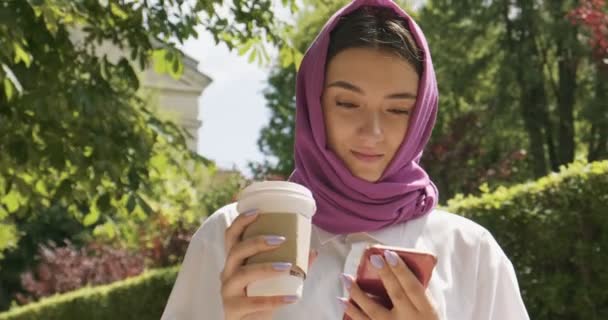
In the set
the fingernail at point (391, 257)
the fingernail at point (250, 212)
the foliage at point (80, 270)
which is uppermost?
the fingernail at point (250, 212)

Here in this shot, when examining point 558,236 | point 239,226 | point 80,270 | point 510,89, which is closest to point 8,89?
point 558,236

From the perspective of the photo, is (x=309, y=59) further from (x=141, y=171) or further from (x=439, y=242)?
(x=141, y=171)

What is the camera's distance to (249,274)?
163cm

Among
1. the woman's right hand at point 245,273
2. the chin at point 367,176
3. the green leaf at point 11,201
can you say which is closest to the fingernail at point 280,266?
the woman's right hand at point 245,273

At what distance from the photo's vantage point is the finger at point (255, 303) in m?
1.62

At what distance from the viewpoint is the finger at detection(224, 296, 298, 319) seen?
5.33 feet

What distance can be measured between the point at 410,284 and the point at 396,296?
35mm

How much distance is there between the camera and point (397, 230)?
2.05 metres

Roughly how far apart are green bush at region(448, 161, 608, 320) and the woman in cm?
308

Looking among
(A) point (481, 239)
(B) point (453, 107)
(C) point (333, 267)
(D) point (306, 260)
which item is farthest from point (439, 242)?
(B) point (453, 107)

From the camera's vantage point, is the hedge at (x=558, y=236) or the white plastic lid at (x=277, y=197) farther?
the hedge at (x=558, y=236)

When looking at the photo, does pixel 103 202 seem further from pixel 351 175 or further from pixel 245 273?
pixel 245 273

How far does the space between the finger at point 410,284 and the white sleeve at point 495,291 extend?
40cm

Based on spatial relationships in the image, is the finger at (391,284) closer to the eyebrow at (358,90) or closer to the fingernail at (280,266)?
the fingernail at (280,266)
